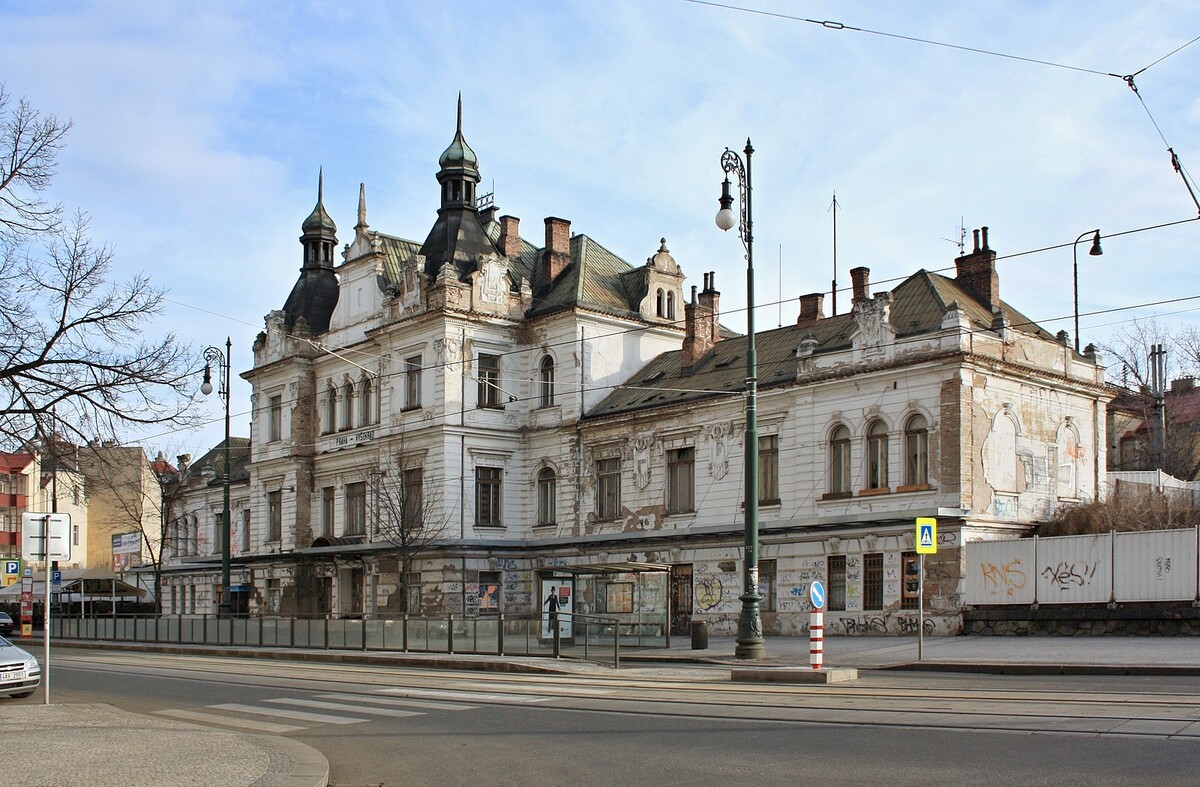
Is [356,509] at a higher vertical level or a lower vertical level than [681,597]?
higher

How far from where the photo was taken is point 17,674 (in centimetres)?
2073

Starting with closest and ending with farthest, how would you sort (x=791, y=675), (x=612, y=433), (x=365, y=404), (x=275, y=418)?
(x=791, y=675)
(x=612, y=433)
(x=365, y=404)
(x=275, y=418)

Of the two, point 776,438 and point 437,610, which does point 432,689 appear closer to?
point 776,438

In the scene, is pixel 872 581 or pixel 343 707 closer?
pixel 343 707

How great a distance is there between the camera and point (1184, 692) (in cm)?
1680

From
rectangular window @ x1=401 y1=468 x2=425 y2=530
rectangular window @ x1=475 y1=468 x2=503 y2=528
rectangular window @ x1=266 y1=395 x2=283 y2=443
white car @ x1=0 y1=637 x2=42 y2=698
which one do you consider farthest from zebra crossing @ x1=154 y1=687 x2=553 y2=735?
rectangular window @ x1=266 y1=395 x2=283 y2=443

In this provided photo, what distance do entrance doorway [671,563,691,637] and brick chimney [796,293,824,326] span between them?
9.69 m

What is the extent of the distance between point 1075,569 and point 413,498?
1026 inches

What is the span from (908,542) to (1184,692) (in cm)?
1819

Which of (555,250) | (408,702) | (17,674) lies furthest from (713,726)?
(555,250)

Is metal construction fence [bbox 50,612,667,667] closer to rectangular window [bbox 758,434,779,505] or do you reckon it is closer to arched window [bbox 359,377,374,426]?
rectangular window [bbox 758,434,779,505]

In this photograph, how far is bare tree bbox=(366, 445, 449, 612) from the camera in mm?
46406

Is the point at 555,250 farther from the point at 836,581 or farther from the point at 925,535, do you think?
the point at 925,535

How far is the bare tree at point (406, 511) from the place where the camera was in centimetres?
4641
